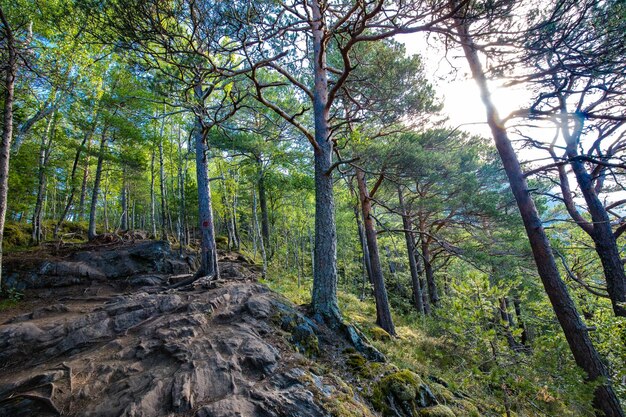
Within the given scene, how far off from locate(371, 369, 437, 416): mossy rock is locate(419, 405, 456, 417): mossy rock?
0.08 metres

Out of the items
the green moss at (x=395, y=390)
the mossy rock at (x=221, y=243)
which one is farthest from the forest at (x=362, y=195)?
the mossy rock at (x=221, y=243)

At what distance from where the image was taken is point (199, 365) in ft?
10.1

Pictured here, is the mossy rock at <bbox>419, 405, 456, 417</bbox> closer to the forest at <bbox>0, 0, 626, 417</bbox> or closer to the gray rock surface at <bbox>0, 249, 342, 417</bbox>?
the forest at <bbox>0, 0, 626, 417</bbox>

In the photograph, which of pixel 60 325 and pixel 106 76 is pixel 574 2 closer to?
pixel 60 325

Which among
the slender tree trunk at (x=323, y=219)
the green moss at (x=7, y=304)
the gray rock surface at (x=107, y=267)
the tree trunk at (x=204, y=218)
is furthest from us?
the gray rock surface at (x=107, y=267)

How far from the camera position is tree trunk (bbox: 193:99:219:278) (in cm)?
626

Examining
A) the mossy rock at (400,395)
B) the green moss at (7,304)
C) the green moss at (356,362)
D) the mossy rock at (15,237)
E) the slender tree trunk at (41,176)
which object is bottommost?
the mossy rock at (400,395)

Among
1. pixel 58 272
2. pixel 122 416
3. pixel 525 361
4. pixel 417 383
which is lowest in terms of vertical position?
pixel 417 383

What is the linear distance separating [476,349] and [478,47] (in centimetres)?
447

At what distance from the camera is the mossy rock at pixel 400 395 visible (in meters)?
3.32

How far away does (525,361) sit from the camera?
3.53 meters

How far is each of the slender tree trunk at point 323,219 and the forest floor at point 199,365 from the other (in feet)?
1.37

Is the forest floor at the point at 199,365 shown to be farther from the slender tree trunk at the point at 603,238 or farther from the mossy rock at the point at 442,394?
the slender tree trunk at the point at 603,238

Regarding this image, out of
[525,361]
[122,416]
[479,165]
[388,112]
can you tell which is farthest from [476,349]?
[479,165]
